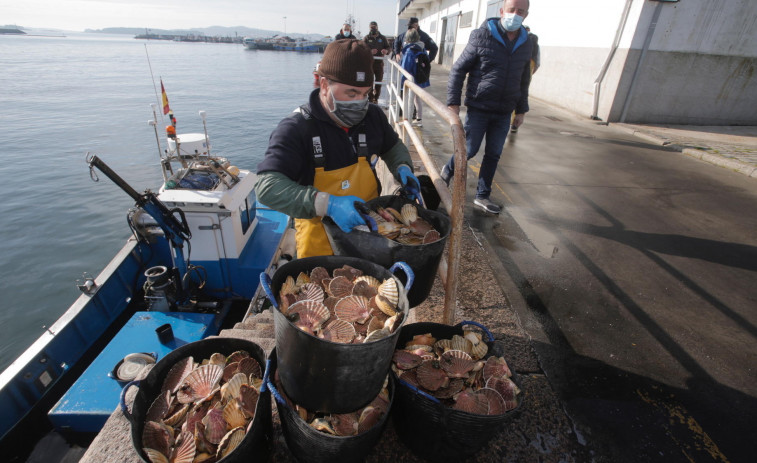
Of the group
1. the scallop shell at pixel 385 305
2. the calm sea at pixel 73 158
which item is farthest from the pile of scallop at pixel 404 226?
the calm sea at pixel 73 158

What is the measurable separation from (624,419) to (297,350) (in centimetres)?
242

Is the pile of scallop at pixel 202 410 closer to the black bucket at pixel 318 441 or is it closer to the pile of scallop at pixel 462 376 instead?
the black bucket at pixel 318 441

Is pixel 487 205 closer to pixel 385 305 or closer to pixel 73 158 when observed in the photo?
pixel 385 305

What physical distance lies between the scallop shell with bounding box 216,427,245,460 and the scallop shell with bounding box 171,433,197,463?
114 mm

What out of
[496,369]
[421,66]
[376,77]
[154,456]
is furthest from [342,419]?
[376,77]

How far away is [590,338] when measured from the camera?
322 cm

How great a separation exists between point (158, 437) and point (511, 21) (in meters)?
5.10

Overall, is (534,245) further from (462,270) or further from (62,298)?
(62,298)

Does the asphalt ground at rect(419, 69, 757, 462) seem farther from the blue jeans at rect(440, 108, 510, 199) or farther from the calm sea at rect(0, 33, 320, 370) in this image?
the calm sea at rect(0, 33, 320, 370)

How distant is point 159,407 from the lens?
1.75 metres

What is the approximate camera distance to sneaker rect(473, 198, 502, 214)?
17.9 feet

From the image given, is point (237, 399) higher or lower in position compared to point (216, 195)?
higher

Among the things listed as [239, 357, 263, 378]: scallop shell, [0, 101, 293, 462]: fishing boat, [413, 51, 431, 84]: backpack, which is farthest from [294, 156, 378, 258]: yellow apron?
[413, 51, 431, 84]: backpack

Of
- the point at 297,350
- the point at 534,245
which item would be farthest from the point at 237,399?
the point at 534,245
